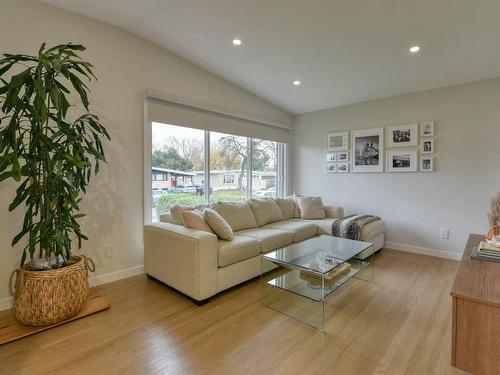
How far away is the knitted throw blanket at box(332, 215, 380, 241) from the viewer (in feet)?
11.6

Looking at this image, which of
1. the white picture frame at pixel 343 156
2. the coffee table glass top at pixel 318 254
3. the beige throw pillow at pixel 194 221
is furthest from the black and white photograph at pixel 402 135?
the beige throw pillow at pixel 194 221

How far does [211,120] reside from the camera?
12.7ft

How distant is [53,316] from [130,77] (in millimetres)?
2457

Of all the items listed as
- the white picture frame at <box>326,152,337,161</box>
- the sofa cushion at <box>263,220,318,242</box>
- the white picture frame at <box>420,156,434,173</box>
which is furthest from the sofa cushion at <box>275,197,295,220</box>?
the white picture frame at <box>420,156,434,173</box>

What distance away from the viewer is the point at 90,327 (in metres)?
2.06

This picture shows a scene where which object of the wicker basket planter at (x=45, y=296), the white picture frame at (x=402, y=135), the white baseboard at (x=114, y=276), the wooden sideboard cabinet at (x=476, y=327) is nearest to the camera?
the wooden sideboard cabinet at (x=476, y=327)

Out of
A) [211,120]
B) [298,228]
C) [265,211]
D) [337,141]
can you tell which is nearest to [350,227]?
[298,228]

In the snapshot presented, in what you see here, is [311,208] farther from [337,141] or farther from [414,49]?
[414,49]

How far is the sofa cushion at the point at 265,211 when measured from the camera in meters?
3.77

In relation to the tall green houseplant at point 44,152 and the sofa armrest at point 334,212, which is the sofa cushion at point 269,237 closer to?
the sofa armrest at point 334,212

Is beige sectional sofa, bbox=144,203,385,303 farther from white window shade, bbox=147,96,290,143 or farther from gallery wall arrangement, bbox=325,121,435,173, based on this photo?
gallery wall arrangement, bbox=325,121,435,173

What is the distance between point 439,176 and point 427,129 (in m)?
0.69

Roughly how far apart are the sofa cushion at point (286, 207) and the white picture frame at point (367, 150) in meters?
1.23

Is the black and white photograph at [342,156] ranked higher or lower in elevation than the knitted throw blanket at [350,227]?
higher
